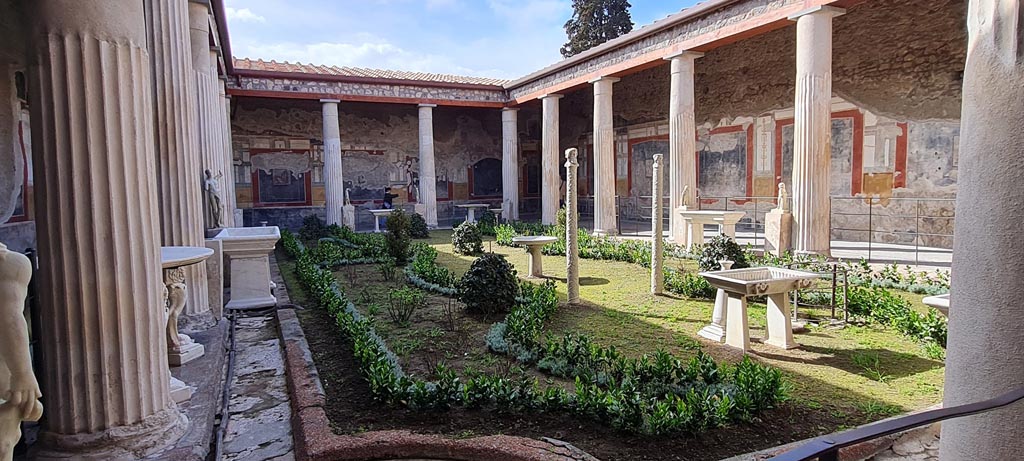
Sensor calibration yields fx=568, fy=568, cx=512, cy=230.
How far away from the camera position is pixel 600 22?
2297 centimetres

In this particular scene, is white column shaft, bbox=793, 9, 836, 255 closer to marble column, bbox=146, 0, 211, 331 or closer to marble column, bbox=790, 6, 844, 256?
marble column, bbox=790, 6, 844, 256

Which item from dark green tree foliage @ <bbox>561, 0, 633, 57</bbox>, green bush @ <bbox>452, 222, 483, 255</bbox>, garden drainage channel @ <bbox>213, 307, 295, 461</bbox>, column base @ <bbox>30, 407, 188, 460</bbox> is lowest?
garden drainage channel @ <bbox>213, 307, 295, 461</bbox>

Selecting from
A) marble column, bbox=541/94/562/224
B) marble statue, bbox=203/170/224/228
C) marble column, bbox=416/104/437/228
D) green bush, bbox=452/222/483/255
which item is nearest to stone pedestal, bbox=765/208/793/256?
green bush, bbox=452/222/483/255

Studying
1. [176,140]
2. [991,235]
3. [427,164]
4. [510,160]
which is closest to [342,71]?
[427,164]

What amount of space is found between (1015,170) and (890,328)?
4.88 meters

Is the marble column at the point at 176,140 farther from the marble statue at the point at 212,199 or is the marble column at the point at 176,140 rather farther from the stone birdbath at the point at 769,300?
the stone birdbath at the point at 769,300

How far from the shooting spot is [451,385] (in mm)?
3430

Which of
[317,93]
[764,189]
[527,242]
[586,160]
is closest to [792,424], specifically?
[527,242]

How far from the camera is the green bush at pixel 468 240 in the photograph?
11.1 meters

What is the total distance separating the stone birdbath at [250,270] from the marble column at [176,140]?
1425mm

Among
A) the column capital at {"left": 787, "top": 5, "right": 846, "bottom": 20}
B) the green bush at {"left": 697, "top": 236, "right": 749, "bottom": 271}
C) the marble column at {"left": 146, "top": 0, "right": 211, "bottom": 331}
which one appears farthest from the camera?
the column capital at {"left": 787, "top": 5, "right": 846, "bottom": 20}

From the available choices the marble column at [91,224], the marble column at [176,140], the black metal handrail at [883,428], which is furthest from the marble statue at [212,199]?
the black metal handrail at [883,428]

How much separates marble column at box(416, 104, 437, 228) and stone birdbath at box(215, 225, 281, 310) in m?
10.4

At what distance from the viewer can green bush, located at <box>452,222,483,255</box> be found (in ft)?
36.3
